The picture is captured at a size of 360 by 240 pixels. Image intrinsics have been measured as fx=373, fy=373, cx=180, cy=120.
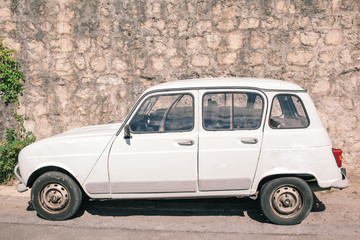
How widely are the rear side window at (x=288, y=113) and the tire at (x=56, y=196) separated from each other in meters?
2.71

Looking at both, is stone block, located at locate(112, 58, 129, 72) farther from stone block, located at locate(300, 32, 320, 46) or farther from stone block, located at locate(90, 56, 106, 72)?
stone block, located at locate(300, 32, 320, 46)

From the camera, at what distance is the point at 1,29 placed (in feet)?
24.1

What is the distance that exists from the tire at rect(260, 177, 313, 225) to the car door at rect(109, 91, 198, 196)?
93cm

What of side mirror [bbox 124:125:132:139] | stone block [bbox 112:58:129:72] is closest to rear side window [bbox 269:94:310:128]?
side mirror [bbox 124:125:132:139]

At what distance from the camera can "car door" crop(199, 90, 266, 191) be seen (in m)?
4.63

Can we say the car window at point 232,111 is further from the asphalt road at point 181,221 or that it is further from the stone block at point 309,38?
the stone block at point 309,38

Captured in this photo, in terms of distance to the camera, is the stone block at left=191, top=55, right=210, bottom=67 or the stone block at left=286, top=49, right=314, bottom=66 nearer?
the stone block at left=286, top=49, right=314, bottom=66

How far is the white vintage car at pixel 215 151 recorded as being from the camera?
15.2ft

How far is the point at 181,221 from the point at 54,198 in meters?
1.70

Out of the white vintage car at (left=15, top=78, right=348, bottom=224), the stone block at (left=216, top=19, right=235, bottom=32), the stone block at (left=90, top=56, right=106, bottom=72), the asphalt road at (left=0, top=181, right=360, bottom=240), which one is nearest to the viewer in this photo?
the asphalt road at (left=0, top=181, right=360, bottom=240)

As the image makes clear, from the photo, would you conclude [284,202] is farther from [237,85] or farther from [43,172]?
[43,172]

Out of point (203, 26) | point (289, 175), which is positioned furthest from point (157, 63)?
point (289, 175)

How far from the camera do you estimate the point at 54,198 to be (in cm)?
491

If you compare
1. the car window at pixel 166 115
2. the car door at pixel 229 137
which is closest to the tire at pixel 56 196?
→ the car window at pixel 166 115
